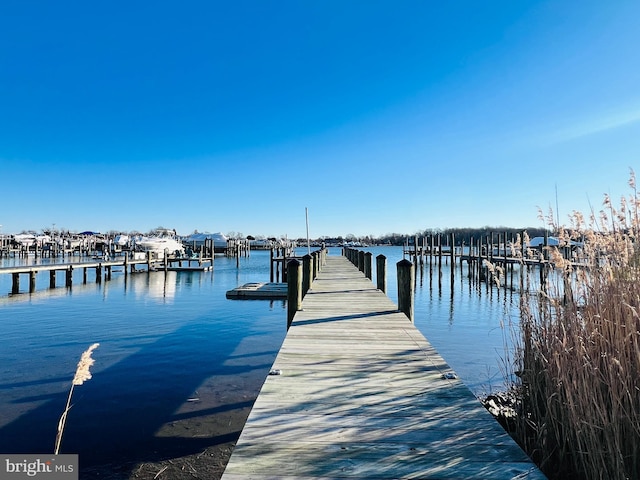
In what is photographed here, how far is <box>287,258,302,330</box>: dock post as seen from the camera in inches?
283

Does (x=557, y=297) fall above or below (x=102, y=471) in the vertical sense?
above

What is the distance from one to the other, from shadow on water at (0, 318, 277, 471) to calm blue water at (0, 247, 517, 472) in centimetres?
2

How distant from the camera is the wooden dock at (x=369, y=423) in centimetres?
230

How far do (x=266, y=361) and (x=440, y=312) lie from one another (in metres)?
9.45

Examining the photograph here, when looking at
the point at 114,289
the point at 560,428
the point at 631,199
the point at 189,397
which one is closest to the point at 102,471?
the point at 189,397

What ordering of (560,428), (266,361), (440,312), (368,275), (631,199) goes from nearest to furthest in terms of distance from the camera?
(560,428), (631,199), (266,361), (368,275), (440,312)

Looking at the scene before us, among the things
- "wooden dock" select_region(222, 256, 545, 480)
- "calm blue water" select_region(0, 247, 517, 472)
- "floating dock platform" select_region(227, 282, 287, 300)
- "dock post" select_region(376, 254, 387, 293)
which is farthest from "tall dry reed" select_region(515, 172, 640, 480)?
"floating dock platform" select_region(227, 282, 287, 300)

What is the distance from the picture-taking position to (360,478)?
2.20 metres

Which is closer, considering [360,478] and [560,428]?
[360,478]

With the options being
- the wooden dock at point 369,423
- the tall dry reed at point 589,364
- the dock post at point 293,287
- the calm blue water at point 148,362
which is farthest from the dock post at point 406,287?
the tall dry reed at point 589,364

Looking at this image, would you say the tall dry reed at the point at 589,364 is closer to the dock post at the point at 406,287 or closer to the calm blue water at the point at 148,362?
the calm blue water at the point at 148,362

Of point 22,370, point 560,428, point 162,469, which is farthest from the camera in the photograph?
point 22,370

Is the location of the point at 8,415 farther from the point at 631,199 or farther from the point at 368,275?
the point at 368,275

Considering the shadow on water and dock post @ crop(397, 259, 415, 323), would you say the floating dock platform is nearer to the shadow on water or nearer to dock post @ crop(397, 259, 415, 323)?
the shadow on water
